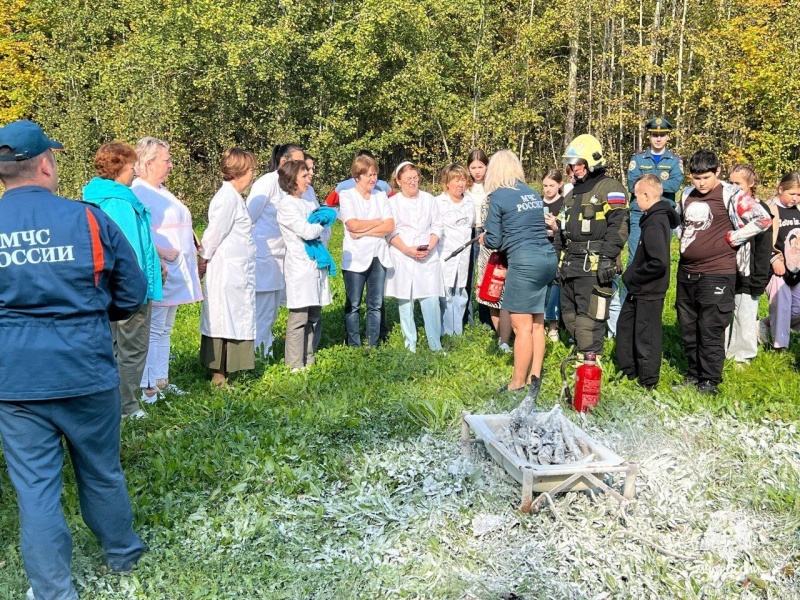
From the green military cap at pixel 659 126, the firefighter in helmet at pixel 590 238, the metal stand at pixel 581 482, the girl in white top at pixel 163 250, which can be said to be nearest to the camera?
the metal stand at pixel 581 482

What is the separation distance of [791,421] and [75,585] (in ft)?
17.4

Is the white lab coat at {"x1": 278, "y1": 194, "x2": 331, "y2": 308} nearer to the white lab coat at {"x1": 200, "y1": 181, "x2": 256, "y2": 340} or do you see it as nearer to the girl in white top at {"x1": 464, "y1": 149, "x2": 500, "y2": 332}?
the white lab coat at {"x1": 200, "y1": 181, "x2": 256, "y2": 340}

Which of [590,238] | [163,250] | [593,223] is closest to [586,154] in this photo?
[593,223]

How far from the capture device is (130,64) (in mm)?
25312

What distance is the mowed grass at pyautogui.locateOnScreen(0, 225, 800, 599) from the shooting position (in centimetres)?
399

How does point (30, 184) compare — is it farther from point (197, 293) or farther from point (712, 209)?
point (712, 209)

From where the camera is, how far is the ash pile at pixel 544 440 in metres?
4.69

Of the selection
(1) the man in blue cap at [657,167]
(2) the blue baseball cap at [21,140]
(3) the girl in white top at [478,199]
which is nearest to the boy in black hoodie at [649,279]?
(1) the man in blue cap at [657,167]

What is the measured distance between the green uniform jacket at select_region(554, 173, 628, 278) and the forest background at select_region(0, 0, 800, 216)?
60.9ft

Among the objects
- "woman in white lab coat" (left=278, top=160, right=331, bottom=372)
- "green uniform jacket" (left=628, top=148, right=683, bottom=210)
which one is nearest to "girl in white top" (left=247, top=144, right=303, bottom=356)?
"woman in white lab coat" (left=278, top=160, right=331, bottom=372)

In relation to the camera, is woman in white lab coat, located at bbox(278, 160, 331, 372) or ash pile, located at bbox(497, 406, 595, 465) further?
woman in white lab coat, located at bbox(278, 160, 331, 372)

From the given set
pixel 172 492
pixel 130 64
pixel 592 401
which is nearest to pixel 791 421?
pixel 592 401

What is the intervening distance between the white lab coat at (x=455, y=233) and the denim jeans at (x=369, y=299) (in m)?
0.98

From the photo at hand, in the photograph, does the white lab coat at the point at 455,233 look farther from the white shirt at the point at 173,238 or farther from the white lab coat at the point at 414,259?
the white shirt at the point at 173,238
